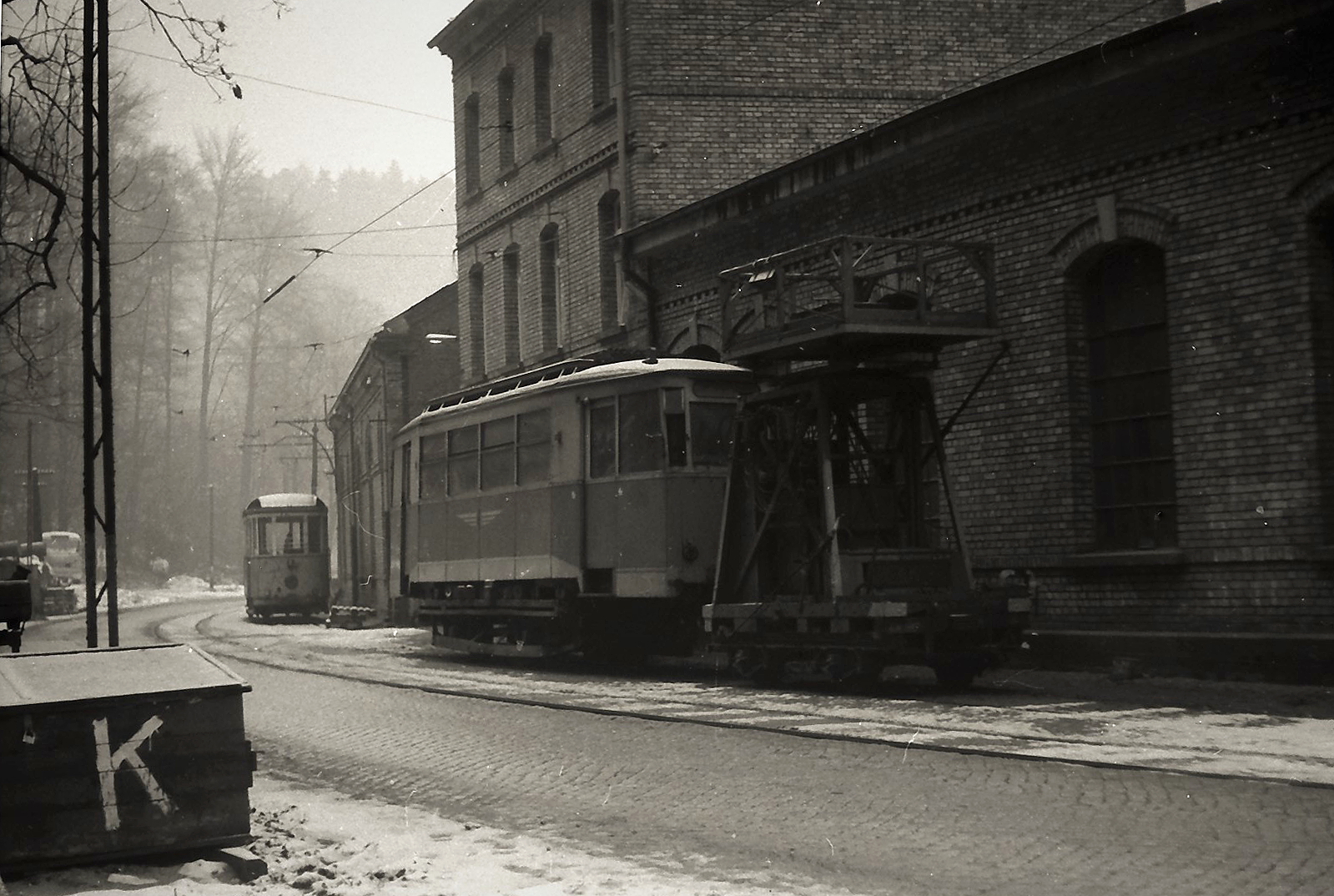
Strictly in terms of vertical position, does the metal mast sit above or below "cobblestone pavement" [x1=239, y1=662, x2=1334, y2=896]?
above

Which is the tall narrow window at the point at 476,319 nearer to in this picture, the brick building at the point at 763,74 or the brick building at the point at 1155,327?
the brick building at the point at 763,74

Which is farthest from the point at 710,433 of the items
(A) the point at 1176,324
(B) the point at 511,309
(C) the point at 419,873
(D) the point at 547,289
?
(B) the point at 511,309

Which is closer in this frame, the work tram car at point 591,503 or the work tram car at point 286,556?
the work tram car at point 591,503

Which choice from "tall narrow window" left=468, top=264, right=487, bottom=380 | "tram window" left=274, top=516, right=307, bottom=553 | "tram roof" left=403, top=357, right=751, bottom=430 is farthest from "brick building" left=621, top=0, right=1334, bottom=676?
"tram window" left=274, top=516, right=307, bottom=553

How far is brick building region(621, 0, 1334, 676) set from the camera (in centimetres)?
1336

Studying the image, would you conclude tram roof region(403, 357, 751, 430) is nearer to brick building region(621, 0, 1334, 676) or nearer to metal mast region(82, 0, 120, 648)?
brick building region(621, 0, 1334, 676)

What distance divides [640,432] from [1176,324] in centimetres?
579

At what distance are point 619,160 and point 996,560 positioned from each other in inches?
441

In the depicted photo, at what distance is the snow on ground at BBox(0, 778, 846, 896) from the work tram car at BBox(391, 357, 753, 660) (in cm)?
932

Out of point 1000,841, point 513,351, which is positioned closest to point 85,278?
point 1000,841

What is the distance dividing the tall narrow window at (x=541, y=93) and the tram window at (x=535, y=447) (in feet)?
37.5

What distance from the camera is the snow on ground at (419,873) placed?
239 inches

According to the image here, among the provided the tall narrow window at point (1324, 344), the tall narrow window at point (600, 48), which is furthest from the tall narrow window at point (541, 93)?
the tall narrow window at point (1324, 344)

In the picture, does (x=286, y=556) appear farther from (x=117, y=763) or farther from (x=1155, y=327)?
(x=117, y=763)
